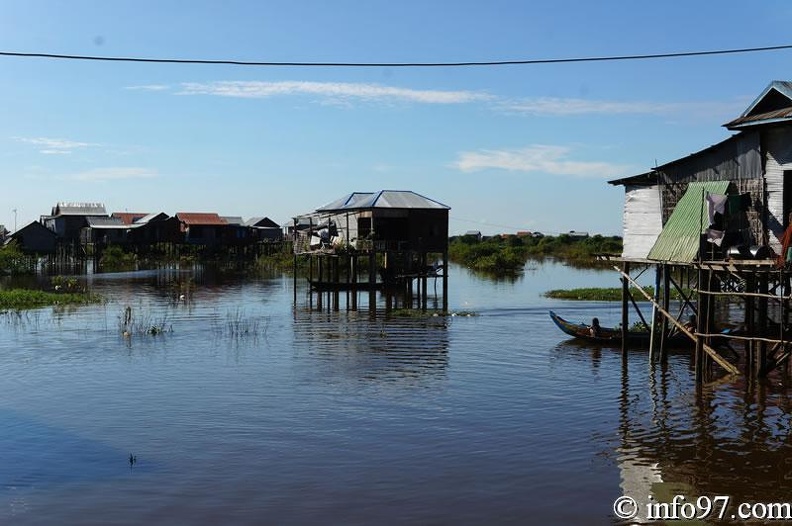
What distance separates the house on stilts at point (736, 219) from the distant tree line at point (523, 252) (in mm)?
31177

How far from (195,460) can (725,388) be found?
1300cm

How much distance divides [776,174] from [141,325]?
22749 mm

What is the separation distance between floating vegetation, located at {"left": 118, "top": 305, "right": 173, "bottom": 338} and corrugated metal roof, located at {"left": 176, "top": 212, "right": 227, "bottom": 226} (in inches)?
2043

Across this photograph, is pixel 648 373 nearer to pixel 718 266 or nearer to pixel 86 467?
pixel 718 266

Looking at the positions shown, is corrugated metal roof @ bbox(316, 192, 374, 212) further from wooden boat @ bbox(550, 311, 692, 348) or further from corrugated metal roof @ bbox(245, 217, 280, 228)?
corrugated metal roof @ bbox(245, 217, 280, 228)

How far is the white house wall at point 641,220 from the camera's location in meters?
22.3

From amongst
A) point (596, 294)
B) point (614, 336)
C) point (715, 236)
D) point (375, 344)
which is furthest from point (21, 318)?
point (596, 294)

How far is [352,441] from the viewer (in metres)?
16.0

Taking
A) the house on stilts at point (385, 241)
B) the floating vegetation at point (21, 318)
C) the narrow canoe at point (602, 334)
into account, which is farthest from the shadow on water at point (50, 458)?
the house on stilts at point (385, 241)

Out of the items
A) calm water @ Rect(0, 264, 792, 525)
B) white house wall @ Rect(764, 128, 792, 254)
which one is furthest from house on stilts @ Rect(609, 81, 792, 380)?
calm water @ Rect(0, 264, 792, 525)

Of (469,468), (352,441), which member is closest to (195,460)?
(352,441)

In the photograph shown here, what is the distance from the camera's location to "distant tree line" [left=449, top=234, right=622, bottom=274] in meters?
73.8

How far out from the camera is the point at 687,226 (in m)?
20.7

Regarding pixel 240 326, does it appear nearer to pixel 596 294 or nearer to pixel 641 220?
pixel 641 220
